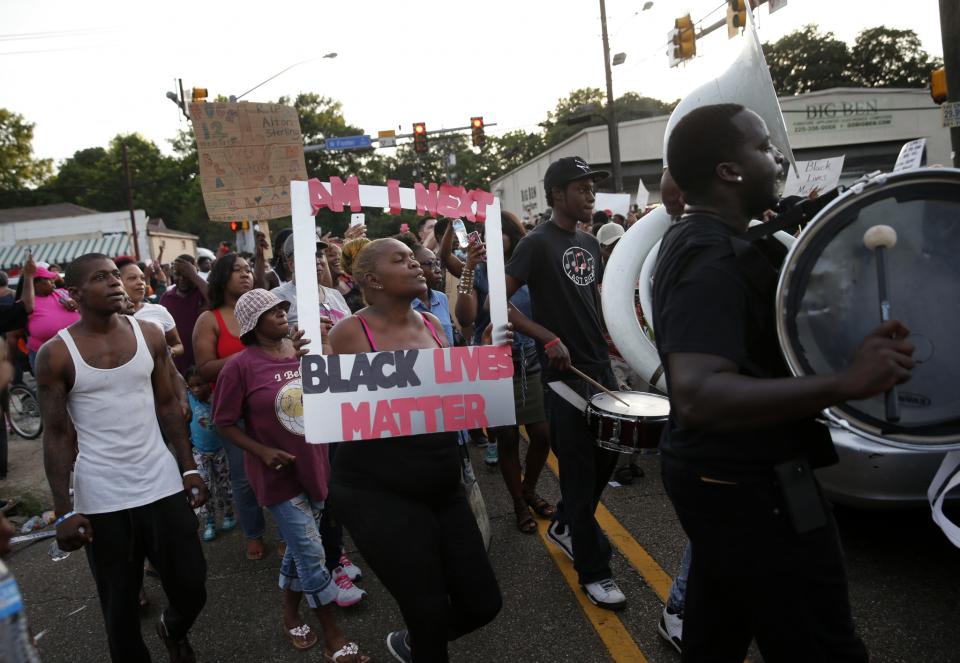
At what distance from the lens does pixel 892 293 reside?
5.26ft

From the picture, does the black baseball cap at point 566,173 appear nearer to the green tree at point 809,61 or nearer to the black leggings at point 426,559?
the black leggings at point 426,559

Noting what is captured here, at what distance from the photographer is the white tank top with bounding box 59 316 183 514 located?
2.96 m

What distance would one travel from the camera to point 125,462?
9.90ft

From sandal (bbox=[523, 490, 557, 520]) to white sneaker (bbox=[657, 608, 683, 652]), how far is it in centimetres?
169

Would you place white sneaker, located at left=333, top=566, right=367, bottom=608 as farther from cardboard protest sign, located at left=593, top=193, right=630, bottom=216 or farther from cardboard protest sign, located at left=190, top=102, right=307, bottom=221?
cardboard protest sign, located at left=593, top=193, right=630, bottom=216

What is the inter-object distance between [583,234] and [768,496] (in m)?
2.41

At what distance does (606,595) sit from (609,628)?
6.9 inches

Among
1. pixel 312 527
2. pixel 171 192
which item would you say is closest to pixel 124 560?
pixel 312 527

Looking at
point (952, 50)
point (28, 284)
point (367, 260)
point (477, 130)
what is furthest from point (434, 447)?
point (477, 130)

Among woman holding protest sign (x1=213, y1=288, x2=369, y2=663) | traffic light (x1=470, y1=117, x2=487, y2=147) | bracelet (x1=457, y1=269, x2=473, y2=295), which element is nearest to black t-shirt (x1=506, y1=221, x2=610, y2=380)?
bracelet (x1=457, y1=269, x2=473, y2=295)

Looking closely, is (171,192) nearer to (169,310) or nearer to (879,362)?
(169,310)

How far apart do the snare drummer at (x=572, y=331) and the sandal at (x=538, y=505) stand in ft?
3.42

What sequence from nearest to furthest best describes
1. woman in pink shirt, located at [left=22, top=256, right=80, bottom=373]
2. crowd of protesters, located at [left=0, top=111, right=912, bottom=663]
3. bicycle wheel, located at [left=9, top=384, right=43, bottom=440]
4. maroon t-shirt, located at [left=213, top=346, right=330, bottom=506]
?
crowd of protesters, located at [left=0, top=111, right=912, bottom=663] < maroon t-shirt, located at [left=213, top=346, right=330, bottom=506] < woman in pink shirt, located at [left=22, top=256, right=80, bottom=373] < bicycle wheel, located at [left=9, top=384, right=43, bottom=440]

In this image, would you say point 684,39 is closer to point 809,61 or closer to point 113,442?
point 113,442
